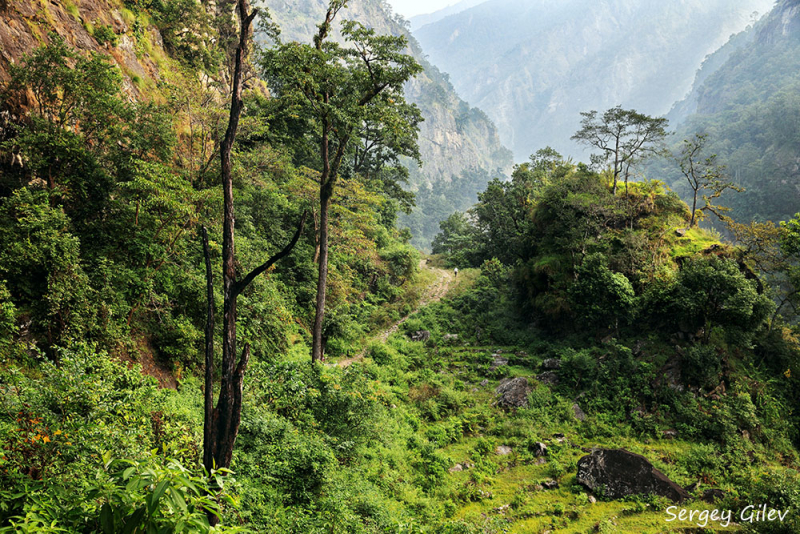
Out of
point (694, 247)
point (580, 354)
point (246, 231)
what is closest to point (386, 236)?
point (246, 231)

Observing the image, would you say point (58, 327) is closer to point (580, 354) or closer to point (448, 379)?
point (448, 379)

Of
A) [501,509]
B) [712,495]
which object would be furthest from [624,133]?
[501,509]

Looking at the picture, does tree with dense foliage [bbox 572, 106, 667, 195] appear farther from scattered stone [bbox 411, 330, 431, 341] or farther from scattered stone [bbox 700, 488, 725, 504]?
scattered stone [bbox 700, 488, 725, 504]

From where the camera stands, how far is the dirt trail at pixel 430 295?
1598 cm

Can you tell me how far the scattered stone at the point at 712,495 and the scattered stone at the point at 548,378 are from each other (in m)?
5.67

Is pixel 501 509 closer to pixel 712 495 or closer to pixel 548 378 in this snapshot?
pixel 712 495

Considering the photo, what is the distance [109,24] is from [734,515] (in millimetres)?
24380

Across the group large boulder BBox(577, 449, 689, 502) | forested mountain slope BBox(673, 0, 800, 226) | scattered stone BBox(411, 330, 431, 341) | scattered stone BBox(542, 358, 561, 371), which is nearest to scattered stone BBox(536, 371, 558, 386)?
scattered stone BBox(542, 358, 561, 371)

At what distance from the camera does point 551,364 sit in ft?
51.7

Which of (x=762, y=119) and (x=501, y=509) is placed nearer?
(x=501, y=509)

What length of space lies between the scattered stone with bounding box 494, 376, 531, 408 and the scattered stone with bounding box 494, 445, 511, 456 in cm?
217

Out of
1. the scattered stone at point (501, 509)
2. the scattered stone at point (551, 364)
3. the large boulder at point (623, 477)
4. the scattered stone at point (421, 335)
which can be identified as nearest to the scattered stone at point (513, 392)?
the scattered stone at point (551, 364)

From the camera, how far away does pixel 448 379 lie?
50.7ft

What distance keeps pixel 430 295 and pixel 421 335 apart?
22.4 feet
